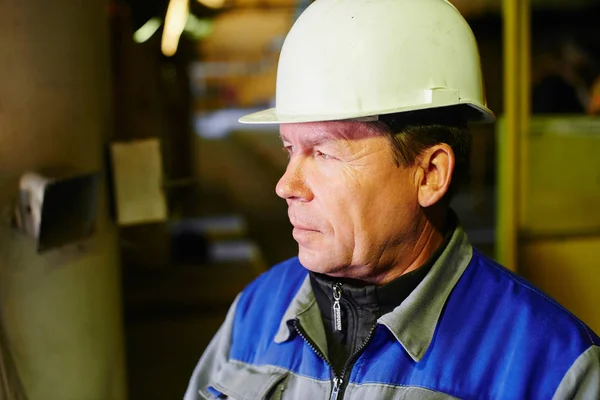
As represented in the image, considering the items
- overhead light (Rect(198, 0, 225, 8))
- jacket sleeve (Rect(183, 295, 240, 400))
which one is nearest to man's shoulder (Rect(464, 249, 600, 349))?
jacket sleeve (Rect(183, 295, 240, 400))

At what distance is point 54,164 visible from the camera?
81.5 inches

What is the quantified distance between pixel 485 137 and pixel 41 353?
763 cm

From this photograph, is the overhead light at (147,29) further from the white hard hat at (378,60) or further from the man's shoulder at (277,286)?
the white hard hat at (378,60)

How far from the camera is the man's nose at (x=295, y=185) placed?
1455mm

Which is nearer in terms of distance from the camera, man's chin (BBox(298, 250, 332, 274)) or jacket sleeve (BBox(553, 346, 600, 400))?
jacket sleeve (BBox(553, 346, 600, 400))

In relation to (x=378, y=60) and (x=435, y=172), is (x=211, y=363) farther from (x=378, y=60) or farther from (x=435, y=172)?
(x=378, y=60)

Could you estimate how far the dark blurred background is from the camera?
199 centimetres

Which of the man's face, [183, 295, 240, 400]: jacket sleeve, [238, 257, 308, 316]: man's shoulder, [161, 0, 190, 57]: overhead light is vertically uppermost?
[161, 0, 190, 57]: overhead light

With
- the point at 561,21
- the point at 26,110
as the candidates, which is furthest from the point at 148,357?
the point at 561,21

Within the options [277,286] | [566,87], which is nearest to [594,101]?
[566,87]

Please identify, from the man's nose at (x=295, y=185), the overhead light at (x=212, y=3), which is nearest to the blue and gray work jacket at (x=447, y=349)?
the man's nose at (x=295, y=185)

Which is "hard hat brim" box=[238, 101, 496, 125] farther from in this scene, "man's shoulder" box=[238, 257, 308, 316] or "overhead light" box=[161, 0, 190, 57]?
"overhead light" box=[161, 0, 190, 57]

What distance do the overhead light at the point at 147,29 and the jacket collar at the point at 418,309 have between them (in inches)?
102

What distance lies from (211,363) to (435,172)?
2.56 ft
